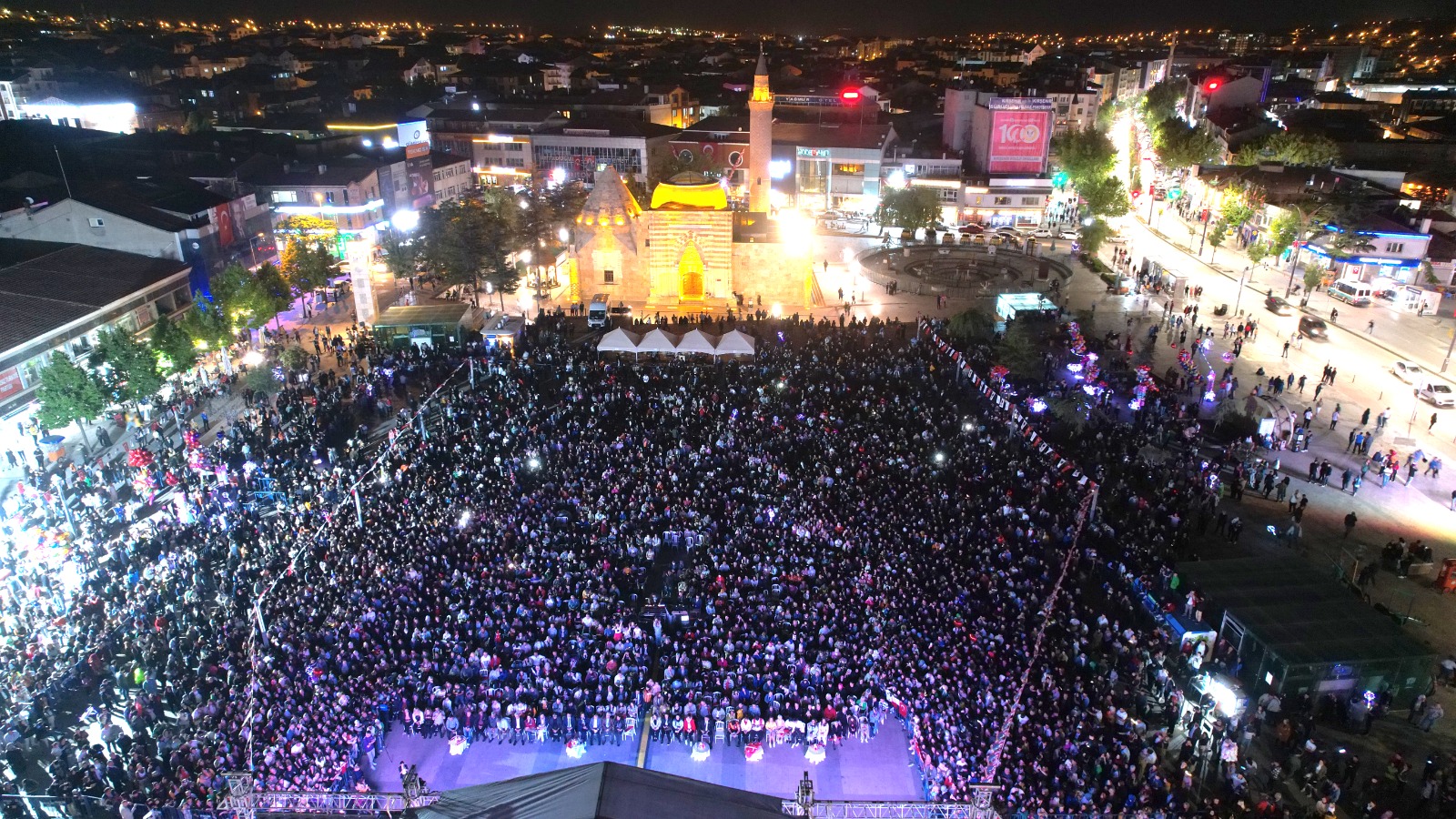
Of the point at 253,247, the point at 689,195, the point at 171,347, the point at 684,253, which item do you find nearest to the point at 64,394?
the point at 171,347

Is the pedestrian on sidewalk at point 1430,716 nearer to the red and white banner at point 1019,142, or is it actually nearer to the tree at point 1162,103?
the red and white banner at point 1019,142

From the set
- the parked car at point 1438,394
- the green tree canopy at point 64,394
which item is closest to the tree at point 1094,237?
the parked car at point 1438,394

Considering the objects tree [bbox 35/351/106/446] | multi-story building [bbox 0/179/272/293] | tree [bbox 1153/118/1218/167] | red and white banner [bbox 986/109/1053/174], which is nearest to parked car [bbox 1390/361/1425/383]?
red and white banner [bbox 986/109/1053/174]

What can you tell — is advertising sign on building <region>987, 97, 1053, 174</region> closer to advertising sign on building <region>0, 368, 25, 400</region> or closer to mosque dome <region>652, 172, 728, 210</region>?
mosque dome <region>652, 172, 728, 210</region>

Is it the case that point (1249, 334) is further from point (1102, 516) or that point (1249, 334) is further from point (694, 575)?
point (694, 575)

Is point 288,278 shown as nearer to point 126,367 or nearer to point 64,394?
point 126,367

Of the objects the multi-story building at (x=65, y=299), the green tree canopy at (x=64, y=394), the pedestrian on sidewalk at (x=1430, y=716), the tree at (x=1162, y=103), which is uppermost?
the tree at (x=1162, y=103)
